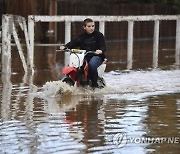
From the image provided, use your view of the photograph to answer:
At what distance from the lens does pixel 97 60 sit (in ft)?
43.9

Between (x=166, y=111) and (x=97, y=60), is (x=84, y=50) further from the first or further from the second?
(x=166, y=111)

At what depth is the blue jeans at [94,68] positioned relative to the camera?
13.2 metres

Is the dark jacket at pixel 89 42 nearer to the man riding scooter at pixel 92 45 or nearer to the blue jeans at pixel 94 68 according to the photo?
the man riding scooter at pixel 92 45

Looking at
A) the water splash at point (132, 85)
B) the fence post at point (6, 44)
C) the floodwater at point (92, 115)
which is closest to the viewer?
the floodwater at point (92, 115)

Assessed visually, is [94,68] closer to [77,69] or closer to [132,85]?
[77,69]

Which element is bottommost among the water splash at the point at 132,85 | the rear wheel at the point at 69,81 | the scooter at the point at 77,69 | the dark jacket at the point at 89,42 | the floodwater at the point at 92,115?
the floodwater at the point at 92,115

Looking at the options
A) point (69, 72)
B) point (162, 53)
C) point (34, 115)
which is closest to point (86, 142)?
point (34, 115)

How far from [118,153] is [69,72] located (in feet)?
18.4

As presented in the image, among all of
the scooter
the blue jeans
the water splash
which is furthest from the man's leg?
the water splash

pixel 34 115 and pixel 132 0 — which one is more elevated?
pixel 132 0

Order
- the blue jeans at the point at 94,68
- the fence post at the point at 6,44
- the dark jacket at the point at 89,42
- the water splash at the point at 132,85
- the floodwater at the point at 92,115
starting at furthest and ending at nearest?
1. the fence post at the point at 6,44
2. the dark jacket at the point at 89,42
3. the blue jeans at the point at 94,68
4. the water splash at the point at 132,85
5. the floodwater at the point at 92,115

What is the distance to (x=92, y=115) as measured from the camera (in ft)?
34.9

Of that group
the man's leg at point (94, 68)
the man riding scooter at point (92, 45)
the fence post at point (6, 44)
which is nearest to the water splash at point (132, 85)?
the man's leg at point (94, 68)

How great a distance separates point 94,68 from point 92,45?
63cm
